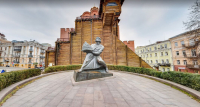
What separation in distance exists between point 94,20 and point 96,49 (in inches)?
480

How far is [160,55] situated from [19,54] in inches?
2072

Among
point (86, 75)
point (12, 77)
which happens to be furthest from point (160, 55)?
point (12, 77)

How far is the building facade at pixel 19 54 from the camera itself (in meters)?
30.3

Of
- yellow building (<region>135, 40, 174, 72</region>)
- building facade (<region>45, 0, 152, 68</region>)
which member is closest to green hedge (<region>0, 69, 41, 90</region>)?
building facade (<region>45, 0, 152, 68</region>)

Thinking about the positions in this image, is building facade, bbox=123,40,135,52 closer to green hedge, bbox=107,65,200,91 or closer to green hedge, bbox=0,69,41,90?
green hedge, bbox=107,65,200,91

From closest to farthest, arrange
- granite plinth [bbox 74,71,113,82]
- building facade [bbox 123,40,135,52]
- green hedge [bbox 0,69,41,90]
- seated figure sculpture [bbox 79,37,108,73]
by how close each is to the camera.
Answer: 1. green hedge [bbox 0,69,41,90]
2. granite plinth [bbox 74,71,113,82]
3. seated figure sculpture [bbox 79,37,108,73]
4. building facade [bbox 123,40,135,52]

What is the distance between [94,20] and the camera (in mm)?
16172

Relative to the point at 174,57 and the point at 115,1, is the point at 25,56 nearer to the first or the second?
the point at 115,1

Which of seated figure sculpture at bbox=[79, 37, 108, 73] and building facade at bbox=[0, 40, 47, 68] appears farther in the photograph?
building facade at bbox=[0, 40, 47, 68]

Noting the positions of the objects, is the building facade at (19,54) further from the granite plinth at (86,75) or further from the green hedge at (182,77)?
the green hedge at (182,77)

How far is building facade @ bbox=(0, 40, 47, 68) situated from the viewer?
3030cm

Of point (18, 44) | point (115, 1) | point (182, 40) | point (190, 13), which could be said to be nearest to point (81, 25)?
point (115, 1)

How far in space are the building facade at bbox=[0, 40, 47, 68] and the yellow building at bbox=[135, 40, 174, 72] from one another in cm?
4410

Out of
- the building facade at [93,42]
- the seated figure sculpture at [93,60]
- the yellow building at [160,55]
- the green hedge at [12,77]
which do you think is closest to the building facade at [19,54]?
the building facade at [93,42]
